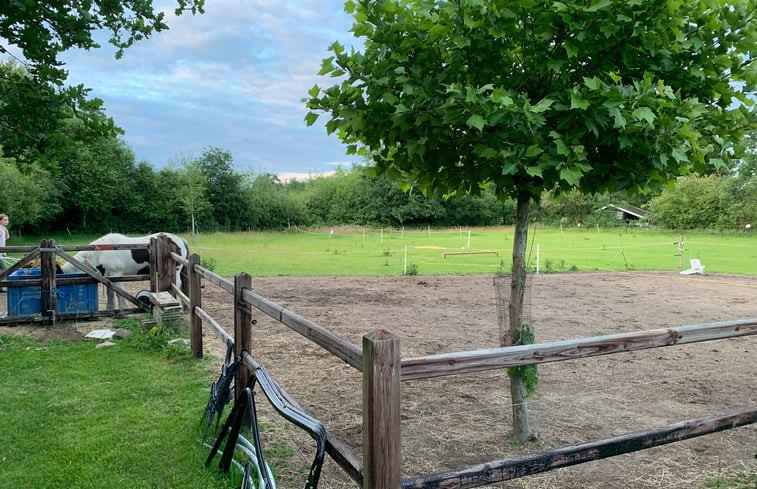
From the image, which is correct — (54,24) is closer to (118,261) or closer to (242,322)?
(242,322)

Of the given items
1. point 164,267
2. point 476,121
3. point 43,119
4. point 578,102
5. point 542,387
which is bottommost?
point 542,387

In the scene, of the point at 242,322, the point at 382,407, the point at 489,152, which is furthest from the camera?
the point at 242,322

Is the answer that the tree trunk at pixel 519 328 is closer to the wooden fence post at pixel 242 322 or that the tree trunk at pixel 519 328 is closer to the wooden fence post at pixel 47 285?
the wooden fence post at pixel 242 322

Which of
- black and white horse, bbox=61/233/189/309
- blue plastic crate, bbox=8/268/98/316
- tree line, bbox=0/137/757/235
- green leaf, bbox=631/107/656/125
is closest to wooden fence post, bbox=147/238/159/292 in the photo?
black and white horse, bbox=61/233/189/309

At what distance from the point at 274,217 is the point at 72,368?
49369mm

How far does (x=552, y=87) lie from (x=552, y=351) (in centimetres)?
187

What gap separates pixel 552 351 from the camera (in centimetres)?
249

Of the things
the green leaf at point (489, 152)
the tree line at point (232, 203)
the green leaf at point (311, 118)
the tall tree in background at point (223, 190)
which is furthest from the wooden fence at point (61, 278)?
the tall tree in background at point (223, 190)

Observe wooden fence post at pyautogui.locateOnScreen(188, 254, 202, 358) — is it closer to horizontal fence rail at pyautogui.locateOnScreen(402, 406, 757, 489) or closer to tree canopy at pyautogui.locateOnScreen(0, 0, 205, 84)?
tree canopy at pyautogui.locateOnScreen(0, 0, 205, 84)

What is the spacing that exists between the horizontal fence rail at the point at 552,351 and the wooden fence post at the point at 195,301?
431 cm

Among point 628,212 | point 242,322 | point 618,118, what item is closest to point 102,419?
point 242,322

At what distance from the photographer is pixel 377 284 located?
14086mm

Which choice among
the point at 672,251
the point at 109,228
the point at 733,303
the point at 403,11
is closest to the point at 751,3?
the point at 403,11

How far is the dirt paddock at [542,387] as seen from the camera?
3.83 m
